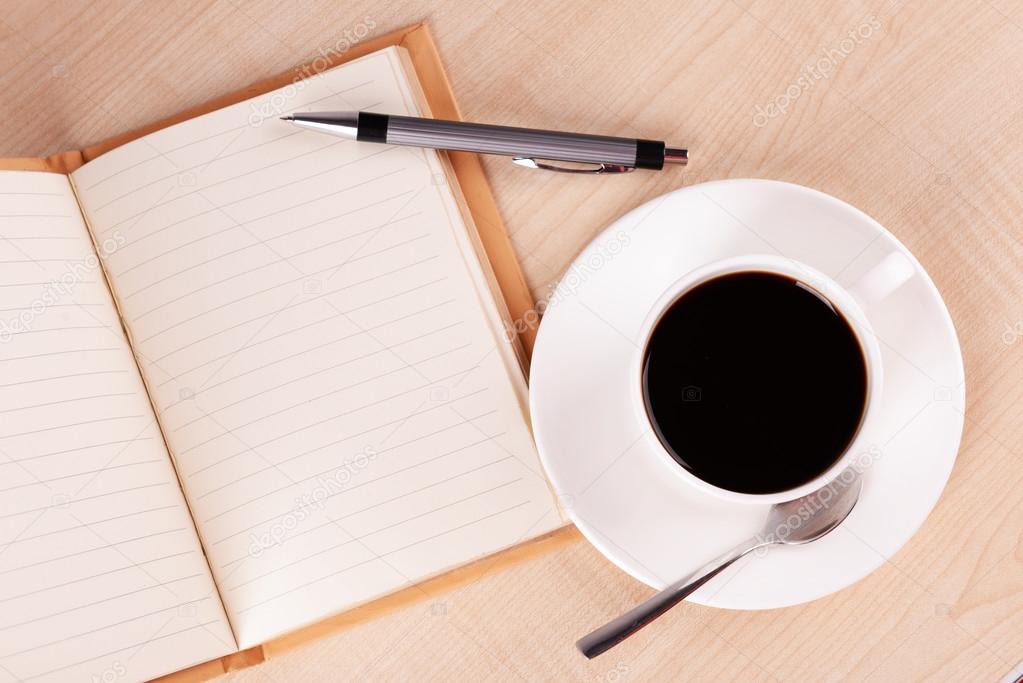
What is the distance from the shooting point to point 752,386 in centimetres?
62

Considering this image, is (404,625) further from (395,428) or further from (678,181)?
(678,181)

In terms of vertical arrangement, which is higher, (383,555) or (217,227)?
(217,227)

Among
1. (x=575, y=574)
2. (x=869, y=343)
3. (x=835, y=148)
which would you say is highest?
(x=835, y=148)

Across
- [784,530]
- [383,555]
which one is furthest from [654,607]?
[383,555]

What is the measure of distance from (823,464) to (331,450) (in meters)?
0.41

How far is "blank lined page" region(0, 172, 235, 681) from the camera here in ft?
2.15

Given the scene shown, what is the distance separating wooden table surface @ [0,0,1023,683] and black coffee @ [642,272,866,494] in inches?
6.2

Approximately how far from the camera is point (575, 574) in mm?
725

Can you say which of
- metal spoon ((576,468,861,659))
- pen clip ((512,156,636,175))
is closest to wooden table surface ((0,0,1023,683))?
pen clip ((512,156,636,175))

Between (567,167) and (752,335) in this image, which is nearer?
(752,335)

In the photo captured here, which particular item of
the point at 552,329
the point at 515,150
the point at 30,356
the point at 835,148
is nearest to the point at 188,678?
the point at 30,356

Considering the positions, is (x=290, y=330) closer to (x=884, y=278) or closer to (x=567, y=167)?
(x=567, y=167)

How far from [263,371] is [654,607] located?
386mm

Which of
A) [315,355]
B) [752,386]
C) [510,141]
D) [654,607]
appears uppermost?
[510,141]
